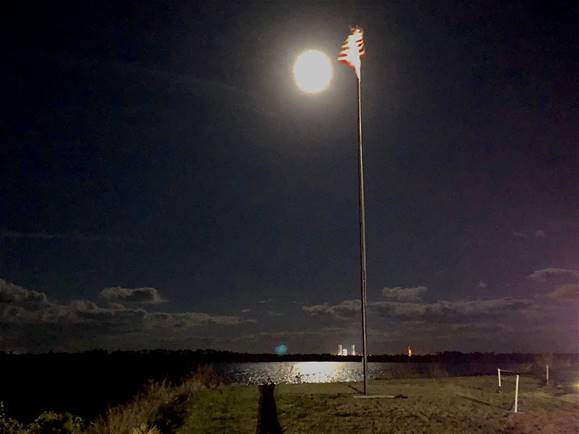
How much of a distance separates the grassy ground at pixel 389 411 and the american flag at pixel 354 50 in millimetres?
11879

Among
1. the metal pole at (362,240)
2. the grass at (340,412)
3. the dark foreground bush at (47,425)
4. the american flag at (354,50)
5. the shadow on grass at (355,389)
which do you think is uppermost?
the american flag at (354,50)

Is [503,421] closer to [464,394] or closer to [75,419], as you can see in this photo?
[464,394]

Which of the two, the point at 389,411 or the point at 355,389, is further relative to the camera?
the point at 355,389

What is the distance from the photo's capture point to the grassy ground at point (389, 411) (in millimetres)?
15898

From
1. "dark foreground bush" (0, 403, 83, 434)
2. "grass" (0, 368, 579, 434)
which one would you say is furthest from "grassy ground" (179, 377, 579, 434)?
"dark foreground bush" (0, 403, 83, 434)

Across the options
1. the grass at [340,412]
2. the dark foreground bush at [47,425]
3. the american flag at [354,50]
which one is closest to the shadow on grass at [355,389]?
the grass at [340,412]

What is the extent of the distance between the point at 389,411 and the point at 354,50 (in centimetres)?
1309

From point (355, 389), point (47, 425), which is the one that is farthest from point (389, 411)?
point (47, 425)

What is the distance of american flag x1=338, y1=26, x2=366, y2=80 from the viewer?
22.7 meters

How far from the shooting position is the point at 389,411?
1755cm

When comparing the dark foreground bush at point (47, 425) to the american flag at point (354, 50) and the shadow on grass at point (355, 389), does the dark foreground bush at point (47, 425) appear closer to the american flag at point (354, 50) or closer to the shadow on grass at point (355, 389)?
the shadow on grass at point (355, 389)

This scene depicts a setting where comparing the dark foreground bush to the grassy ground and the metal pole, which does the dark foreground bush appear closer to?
the grassy ground

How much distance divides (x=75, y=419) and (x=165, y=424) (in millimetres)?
6541

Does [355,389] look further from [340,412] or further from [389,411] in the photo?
[340,412]
